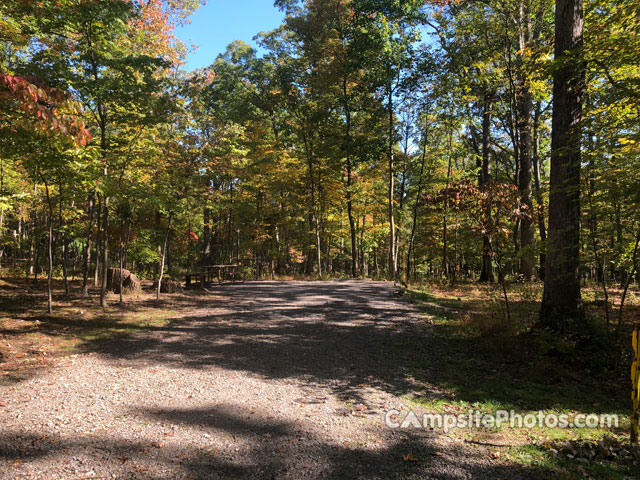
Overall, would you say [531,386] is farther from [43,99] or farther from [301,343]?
[43,99]

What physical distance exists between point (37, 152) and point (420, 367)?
794cm

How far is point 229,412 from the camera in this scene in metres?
3.82

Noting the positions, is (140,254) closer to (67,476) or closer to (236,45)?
(67,476)

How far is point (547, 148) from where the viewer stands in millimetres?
18719

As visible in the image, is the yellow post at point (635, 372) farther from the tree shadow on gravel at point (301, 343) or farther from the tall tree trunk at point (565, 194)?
the tall tree trunk at point (565, 194)

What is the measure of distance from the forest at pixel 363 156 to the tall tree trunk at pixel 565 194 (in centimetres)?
3

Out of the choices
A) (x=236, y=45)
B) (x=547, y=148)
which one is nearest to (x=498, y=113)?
(x=547, y=148)

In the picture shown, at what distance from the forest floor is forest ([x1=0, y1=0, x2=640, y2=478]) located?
89 mm

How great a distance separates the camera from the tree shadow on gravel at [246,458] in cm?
274

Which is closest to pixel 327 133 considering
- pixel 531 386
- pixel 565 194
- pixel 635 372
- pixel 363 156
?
pixel 363 156

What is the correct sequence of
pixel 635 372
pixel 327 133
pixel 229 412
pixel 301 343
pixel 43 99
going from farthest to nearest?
pixel 327 133, pixel 301 343, pixel 229 412, pixel 43 99, pixel 635 372

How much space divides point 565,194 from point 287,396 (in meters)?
5.82

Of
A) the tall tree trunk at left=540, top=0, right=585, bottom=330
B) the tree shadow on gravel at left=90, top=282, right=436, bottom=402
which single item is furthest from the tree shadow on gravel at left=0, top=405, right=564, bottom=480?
the tall tree trunk at left=540, top=0, right=585, bottom=330

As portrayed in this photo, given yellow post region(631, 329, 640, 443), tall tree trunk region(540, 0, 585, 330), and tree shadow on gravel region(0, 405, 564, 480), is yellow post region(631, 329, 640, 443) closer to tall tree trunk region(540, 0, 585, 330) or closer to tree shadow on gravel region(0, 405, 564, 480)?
tree shadow on gravel region(0, 405, 564, 480)
